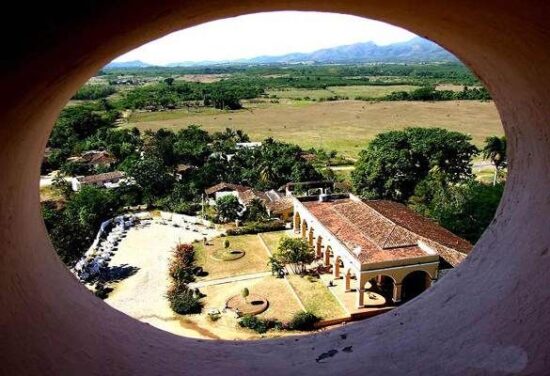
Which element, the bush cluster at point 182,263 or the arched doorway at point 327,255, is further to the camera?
the arched doorway at point 327,255

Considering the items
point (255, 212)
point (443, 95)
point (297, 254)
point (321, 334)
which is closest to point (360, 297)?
point (297, 254)

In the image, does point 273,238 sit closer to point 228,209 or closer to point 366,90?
point 228,209

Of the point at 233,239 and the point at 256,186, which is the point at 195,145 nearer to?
the point at 256,186

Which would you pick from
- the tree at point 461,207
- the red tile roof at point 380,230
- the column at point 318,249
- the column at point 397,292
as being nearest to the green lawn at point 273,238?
the column at point 318,249

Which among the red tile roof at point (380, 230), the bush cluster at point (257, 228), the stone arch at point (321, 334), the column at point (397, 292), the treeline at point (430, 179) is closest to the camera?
the stone arch at point (321, 334)

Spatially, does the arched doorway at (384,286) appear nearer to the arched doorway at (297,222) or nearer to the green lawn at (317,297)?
the green lawn at (317,297)

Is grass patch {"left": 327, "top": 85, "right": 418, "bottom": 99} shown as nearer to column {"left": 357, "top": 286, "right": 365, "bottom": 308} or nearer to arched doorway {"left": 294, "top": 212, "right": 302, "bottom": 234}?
arched doorway {"left": 294, "top": 212, "right": 302, "bottom": 234}
